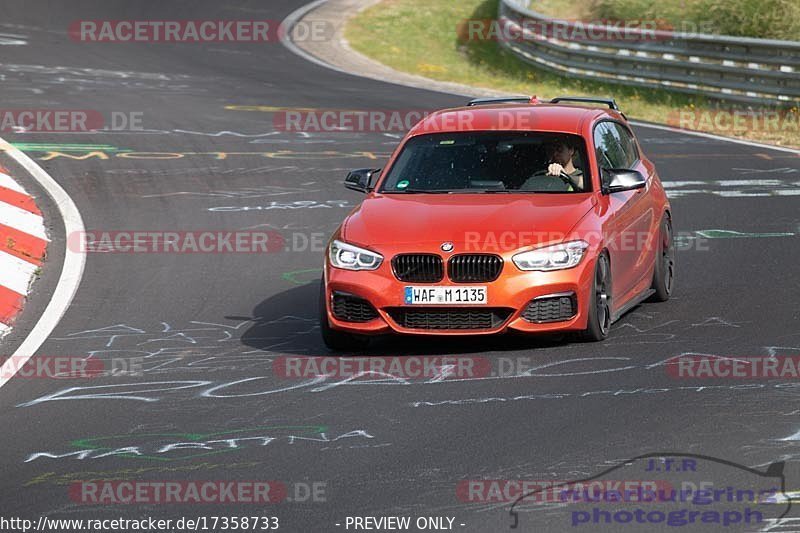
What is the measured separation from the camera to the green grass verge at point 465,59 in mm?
26297

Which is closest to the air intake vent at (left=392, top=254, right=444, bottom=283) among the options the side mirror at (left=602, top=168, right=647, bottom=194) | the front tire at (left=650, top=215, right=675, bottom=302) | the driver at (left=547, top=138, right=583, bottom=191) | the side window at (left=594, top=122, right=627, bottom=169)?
the driver at (left=547, top=138, right=583, bottom=191)

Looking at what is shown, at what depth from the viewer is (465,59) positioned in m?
33.9

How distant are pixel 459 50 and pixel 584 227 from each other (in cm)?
2504

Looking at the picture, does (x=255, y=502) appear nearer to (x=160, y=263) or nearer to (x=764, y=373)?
(x=764, y=373)

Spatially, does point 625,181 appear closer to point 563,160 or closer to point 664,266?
point 563,160

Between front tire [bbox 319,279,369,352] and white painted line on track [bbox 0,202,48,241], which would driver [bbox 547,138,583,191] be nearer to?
front tire [bbox 319,279,369,352]

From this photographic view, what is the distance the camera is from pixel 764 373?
9352mm

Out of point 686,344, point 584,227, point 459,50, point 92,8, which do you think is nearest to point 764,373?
point 686,344

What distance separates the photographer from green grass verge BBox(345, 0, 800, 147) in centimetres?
2630

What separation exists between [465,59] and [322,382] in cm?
2501

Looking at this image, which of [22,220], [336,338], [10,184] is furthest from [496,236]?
[10,184]

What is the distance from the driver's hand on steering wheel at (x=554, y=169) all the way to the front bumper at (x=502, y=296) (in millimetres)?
1173

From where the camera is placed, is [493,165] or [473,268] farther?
[493,165]

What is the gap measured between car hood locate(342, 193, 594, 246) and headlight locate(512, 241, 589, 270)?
8cm
